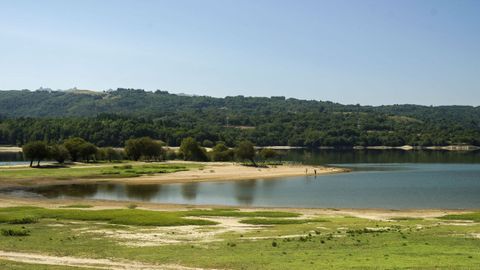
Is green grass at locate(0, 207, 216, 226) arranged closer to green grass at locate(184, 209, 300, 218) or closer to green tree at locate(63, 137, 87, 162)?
green grass at locate(184, 209, 300, 218)

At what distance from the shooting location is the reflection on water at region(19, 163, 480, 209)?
7636cm

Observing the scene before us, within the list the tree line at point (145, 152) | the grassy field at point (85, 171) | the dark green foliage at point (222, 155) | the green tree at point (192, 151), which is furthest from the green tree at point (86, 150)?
the dark green foliage at point (222, 155)

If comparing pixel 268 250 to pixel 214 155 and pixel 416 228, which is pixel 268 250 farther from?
pixel 214 155

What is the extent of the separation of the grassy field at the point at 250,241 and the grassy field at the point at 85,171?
5969cm

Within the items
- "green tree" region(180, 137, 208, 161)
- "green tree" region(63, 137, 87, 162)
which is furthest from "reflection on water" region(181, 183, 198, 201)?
"green tree" region(180, 137, 208, 161)

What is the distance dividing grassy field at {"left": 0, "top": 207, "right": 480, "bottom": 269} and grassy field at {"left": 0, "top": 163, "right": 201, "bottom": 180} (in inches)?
2350

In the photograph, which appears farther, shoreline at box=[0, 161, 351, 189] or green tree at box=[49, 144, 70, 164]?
green tree at box=[49, 144, 70, 164]

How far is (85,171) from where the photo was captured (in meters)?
122

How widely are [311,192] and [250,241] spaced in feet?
179

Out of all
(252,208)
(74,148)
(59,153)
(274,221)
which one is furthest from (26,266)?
(74,148)

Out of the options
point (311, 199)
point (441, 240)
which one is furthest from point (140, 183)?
point (441, 240)

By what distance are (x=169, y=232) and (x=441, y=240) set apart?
19.9 m

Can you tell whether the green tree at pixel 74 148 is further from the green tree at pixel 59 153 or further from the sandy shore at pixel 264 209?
the sandy shore at pixel 264 209

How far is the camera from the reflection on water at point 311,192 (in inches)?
3006
